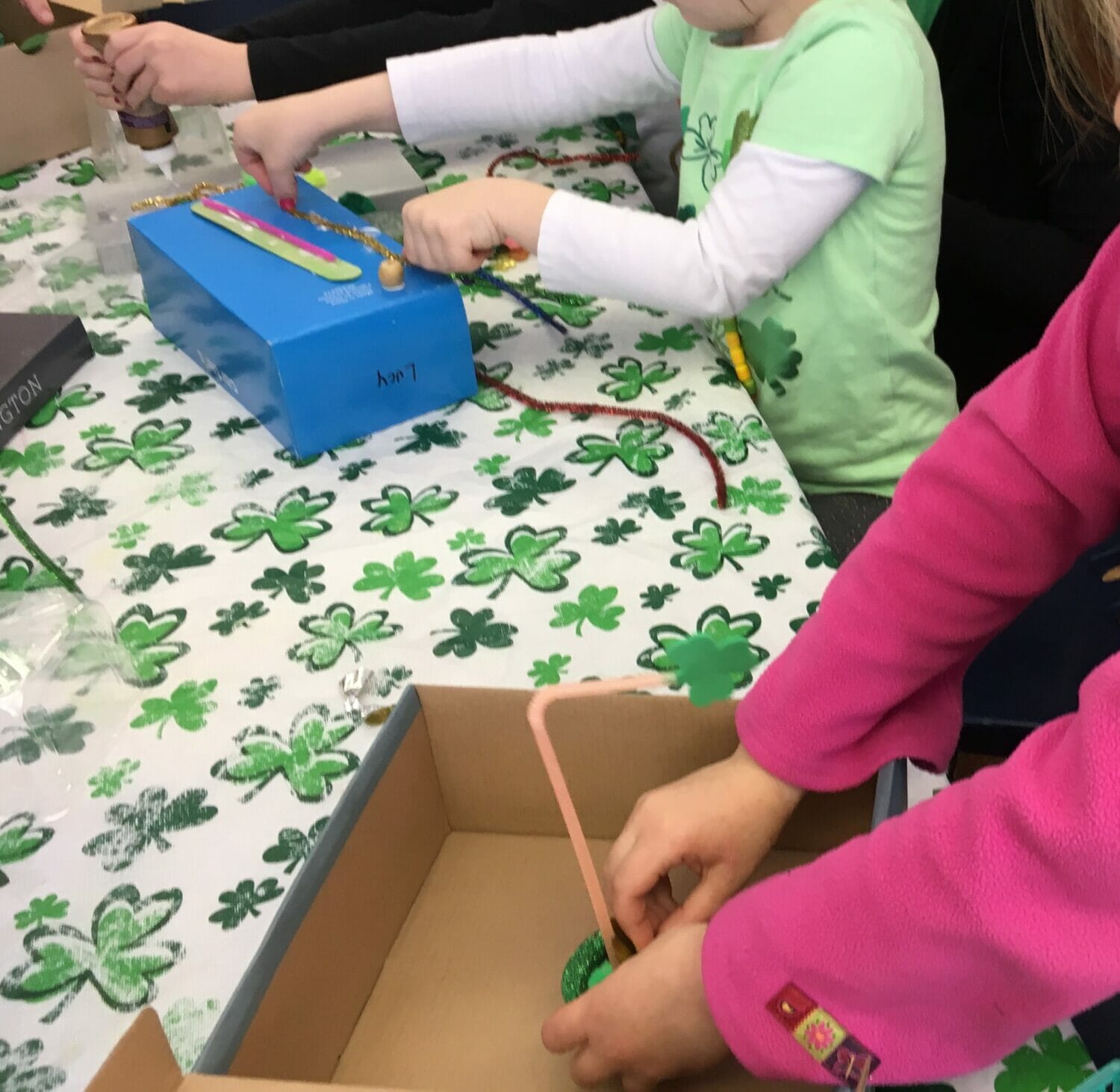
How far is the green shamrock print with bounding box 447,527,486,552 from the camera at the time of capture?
0.67 metres

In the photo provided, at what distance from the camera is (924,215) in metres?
0.82

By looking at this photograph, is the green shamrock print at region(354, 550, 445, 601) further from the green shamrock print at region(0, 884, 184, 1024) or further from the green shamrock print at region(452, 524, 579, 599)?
the green shamrock print at region(0, 884, 184, 1024)

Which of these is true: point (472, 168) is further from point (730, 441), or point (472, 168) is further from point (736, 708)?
point (736, 708)

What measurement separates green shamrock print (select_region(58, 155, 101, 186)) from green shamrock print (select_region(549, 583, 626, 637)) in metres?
0.85

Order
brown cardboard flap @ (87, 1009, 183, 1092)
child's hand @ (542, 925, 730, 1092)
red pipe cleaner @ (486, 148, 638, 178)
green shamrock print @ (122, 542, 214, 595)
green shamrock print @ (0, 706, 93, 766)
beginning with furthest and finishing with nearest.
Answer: red pipe cleaner @ (486, 148, 638, 178) → green shamrock print @ (122, 542, 214, 595) → green shamrock print @ (0, 706, 93, 766) → child's hand @ (542, 925, 730, 1092) → brown cardboard flap @ (87, 1009, 183, 1092)

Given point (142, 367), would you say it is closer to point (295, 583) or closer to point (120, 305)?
point (120, 305)

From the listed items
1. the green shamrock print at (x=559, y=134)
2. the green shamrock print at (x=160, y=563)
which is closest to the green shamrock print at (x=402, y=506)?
the green shamrock print at (x=160, y=563)

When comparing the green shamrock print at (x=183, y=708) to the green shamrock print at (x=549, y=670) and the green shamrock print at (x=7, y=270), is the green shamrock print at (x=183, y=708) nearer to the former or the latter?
the green shamrock print at (x=549, y=670)

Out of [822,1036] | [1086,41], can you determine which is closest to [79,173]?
[1086,41]

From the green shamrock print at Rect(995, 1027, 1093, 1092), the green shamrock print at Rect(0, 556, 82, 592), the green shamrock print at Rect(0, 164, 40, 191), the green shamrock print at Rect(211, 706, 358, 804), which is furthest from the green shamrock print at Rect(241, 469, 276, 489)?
the green shamrock print at Rect(0, 164, 40, 191)

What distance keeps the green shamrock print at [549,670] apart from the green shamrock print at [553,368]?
298mm

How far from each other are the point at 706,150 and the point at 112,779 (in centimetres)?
68

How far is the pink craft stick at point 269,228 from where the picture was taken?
0.80m

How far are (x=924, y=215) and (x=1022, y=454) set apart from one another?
0.37m
